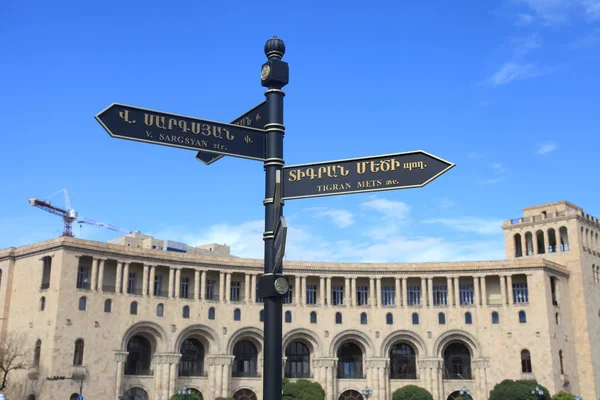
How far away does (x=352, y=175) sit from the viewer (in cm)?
1027

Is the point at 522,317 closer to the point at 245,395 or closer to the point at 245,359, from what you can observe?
the point at 245,359

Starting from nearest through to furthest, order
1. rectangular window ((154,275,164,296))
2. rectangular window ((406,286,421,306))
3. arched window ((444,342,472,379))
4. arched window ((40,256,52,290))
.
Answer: arched window ((40,256,52,290)) → rectangular window ((154,275,164,296)) → arched window ((444,342,472,379)) → rectangular window ((406,286,421,306))

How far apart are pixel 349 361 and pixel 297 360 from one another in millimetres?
5733

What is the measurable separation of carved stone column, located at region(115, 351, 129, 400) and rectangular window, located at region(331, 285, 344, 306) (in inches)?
901

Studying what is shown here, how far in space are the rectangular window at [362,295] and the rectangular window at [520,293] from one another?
15577mm

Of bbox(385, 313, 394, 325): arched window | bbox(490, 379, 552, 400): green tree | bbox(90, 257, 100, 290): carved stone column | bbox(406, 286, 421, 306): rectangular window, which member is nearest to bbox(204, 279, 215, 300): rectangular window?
bbox(90, 257, 100, 290): carved stone column

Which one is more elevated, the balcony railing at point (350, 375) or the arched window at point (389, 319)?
the arched window at point (389, 319)

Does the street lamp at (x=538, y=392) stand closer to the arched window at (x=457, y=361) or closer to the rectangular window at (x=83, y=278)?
the arched window at (x=457, y=361)

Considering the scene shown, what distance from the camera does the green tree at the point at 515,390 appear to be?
2475 inches

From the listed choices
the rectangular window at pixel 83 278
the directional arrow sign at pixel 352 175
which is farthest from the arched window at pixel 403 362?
the directional arrow sign at pixel 352 175

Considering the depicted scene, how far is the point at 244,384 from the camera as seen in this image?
69750 millimetres

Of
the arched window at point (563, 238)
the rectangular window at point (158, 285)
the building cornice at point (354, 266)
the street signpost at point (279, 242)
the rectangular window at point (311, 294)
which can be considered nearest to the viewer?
the street signpost at point (279, 242)

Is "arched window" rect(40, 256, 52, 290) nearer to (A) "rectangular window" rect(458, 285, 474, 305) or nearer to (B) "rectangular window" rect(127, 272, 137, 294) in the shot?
(B) "rectangular window" rect(127, 272, 137, 294)

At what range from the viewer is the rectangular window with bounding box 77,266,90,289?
2482 inches
